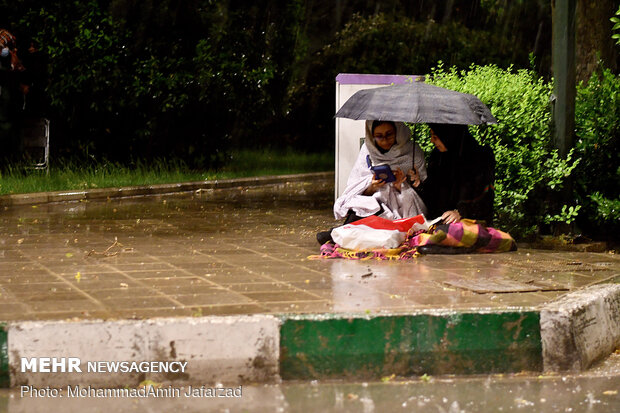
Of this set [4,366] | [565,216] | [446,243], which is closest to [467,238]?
[446,243]

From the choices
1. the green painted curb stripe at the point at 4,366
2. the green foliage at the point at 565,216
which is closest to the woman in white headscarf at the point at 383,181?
the green foliage at the point at 565,216

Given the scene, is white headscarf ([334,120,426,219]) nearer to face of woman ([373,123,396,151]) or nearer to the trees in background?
face of woman ([373,123,396,151])

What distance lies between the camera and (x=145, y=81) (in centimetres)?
1608

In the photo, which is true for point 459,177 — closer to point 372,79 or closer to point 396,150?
point 396,150

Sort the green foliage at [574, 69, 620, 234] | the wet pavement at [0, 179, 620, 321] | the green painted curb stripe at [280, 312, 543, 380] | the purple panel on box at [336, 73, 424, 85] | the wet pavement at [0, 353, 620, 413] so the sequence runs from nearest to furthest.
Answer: the wet pavement at [0, 353, 620, 413], the green painted curb stripe at [280, 312, 543, 380], the wet pavement at [0, 179, 620, 321], the green foliage at [574, 69, 620, 234], the purple panel on box at [336, 73, 424, 85]

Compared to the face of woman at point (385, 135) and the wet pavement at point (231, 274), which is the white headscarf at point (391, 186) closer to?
the face of woman at point (385, 135)

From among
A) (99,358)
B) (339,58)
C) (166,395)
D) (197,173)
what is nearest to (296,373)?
(166,395)

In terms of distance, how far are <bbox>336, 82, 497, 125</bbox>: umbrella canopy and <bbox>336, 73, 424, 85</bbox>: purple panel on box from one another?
132cm

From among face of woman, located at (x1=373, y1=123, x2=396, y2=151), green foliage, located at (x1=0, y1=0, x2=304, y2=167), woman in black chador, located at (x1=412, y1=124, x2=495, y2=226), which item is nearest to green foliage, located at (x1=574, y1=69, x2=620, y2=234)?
woman in black chador, located at (x1=412, y1=124, x2=495, y2=226)

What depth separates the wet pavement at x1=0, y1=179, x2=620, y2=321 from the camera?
538 centimetres

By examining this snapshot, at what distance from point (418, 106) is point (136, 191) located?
6849 millimetres

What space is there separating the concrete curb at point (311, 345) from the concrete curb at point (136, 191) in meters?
7.51

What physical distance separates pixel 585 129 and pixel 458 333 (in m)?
3.90

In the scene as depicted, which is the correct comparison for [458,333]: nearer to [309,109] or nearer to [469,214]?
[469,214]
